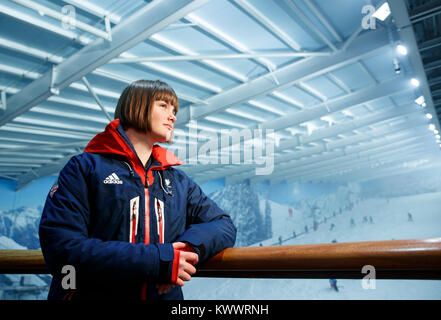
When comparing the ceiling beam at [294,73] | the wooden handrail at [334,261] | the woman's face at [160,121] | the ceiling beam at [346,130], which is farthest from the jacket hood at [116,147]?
the ceiling beam at [346,130]

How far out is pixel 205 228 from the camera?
917 millimetres

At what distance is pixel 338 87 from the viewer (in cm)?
646

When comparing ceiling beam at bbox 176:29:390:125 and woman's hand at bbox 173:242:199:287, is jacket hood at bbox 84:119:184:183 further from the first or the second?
ceiling beam at bbox 176:29:390:125

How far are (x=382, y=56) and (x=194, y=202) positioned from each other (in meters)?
5.76

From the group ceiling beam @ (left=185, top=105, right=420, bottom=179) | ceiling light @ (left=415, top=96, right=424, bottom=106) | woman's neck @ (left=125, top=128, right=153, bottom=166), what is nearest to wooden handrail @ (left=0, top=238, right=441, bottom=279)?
woman's neck @ (left=125, top=128, right=153, bottom=166)

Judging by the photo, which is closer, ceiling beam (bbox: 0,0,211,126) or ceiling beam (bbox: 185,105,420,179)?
ceiling beam (bbox: 0,0,211,126)

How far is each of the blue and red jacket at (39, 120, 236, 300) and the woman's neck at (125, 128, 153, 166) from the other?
0.03 m

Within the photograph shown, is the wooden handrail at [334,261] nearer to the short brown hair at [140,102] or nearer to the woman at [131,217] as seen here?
the woman at [131,217]

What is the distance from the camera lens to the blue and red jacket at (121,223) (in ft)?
2.33

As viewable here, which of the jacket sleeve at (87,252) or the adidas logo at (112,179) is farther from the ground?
the adidas logo at (112,179)

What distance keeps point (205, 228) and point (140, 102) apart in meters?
0.53

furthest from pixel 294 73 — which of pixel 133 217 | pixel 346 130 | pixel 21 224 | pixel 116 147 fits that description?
pixel 21 224

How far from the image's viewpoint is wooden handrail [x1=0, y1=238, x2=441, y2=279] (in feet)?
2.06
